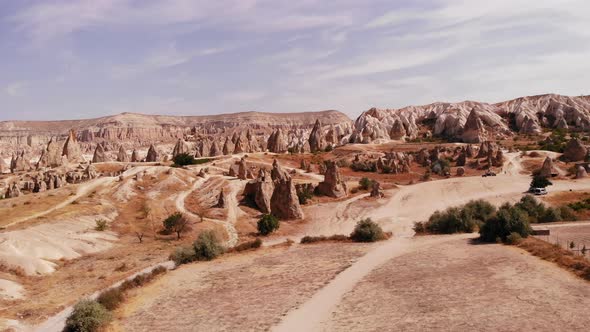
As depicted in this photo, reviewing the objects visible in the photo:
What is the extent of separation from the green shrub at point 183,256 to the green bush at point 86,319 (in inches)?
453

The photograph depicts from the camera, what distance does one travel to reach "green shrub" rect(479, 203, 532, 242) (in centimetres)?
3148

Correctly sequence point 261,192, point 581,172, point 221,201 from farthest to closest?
1. point 581,172
2. point 261,192
3. point 221,201

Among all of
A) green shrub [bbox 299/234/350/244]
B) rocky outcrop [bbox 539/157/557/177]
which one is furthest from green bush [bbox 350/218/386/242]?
rocky outcrop [bbox 539/157/557/177]

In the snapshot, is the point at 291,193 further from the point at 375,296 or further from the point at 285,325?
the point at 285,325

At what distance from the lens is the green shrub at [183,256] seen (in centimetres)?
3149

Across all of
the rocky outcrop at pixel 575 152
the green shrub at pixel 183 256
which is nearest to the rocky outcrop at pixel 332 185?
the green shrub at pixel 183 256

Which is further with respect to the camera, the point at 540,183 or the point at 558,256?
the point at 540,183

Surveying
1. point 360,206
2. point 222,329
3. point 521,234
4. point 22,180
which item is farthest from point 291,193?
point 22,180

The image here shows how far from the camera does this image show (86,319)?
19.1m

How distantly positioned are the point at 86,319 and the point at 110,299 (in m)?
3.69

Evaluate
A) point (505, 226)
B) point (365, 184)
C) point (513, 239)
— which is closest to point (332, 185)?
point (365, 184)

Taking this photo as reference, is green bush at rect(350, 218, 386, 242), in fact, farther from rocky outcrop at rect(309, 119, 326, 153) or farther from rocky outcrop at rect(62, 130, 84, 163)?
rocky outcrop at rect(309, 119, 326, 153)

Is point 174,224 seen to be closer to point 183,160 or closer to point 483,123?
point 183,160

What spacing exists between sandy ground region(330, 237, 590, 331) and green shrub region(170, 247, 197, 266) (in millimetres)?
12293
